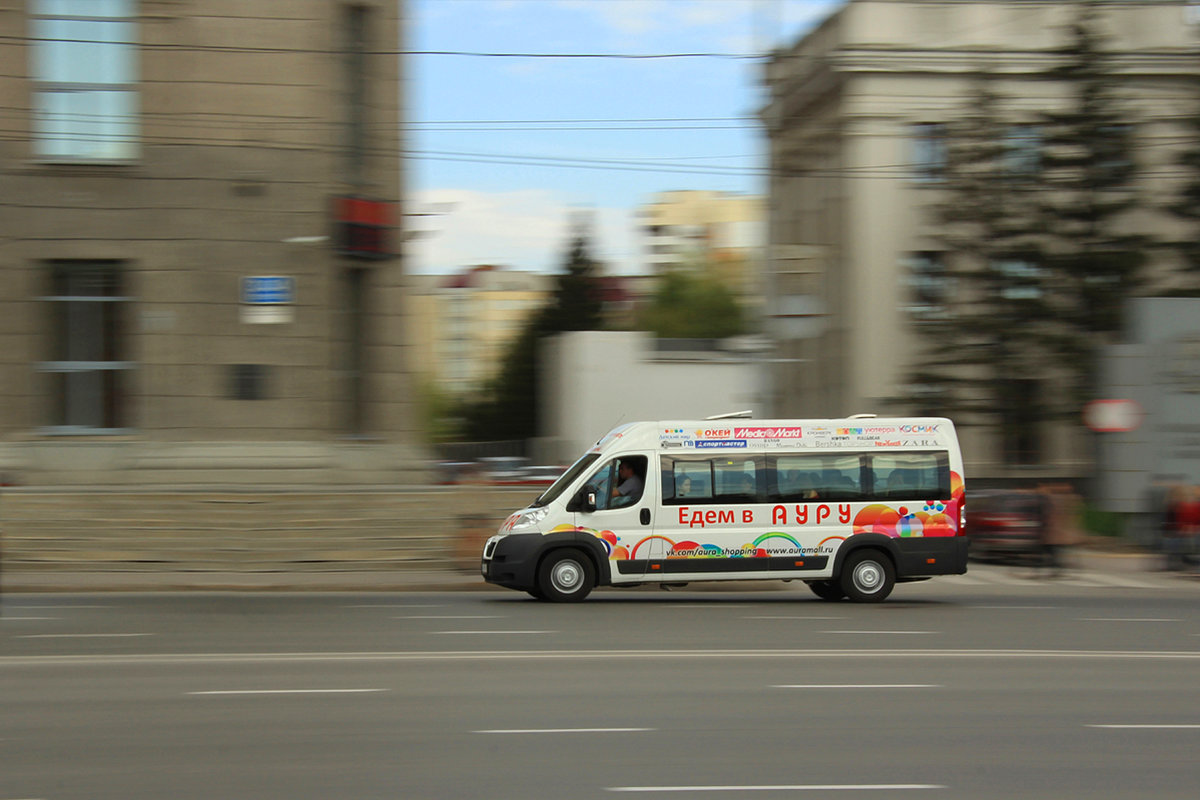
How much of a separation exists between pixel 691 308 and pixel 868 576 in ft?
210

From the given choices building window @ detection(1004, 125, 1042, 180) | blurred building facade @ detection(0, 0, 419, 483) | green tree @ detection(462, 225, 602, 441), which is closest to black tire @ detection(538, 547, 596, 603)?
blurred building facade @ detection(0, 0, 419, 483)

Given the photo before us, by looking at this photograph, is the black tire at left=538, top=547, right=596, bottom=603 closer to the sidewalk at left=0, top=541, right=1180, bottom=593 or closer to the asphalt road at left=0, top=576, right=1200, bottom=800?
the asphalt road at left=0, top=576, right=1200, bottom=800

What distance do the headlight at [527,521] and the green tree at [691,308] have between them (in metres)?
62.5

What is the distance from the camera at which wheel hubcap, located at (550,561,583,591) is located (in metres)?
15.8

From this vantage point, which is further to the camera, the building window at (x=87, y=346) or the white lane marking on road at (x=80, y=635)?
the building window at (x=87, y=346)

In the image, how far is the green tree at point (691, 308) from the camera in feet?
258

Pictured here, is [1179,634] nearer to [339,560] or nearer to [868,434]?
[868,434]

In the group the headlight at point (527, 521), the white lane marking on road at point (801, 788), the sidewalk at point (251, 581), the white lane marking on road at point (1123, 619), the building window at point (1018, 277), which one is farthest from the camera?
the building window at point (1018, 277)

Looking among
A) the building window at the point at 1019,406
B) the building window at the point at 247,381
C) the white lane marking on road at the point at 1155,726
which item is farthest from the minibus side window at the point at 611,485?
the building window at the point at 1019,406

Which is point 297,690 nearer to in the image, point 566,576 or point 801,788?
point 801,788

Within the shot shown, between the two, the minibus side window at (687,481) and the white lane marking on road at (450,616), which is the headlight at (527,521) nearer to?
the minibus side window at (687,481)

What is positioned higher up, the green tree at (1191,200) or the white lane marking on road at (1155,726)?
the green tree at (1191,200)

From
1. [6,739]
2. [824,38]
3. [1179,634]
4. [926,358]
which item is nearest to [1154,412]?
[926,358]

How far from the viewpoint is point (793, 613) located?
15000mm
